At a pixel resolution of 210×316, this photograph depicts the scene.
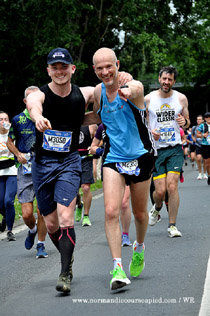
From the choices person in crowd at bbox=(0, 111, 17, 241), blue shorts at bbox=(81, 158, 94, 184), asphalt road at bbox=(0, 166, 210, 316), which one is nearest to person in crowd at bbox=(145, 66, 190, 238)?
asphalt road at bbox=(0, 166, 210, 316)

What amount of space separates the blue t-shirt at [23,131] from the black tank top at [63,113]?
7.63 feet

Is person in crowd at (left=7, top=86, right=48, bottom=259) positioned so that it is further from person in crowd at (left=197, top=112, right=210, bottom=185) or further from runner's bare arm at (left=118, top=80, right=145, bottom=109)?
person in crowd at (left=197, top=112, right=210, bottom=185)

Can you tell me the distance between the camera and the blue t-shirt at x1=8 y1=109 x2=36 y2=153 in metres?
8.71

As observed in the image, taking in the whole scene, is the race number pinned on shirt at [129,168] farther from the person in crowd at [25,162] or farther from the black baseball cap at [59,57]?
the person in crowd at [25,162]

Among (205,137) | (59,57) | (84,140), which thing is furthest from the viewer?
(205,137)

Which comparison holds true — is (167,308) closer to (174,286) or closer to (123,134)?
(174,286)

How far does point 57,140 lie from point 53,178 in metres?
0.34

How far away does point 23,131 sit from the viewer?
8773mm

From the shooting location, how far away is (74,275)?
683 cm

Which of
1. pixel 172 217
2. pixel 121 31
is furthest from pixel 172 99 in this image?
pixel 121 31

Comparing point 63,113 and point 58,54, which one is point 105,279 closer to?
point 63,113

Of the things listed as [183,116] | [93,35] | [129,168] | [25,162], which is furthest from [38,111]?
[93,35]

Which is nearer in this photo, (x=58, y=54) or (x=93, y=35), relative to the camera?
(x=58, y=54)

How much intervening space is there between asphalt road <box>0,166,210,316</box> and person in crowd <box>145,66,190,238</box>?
0.63 m
